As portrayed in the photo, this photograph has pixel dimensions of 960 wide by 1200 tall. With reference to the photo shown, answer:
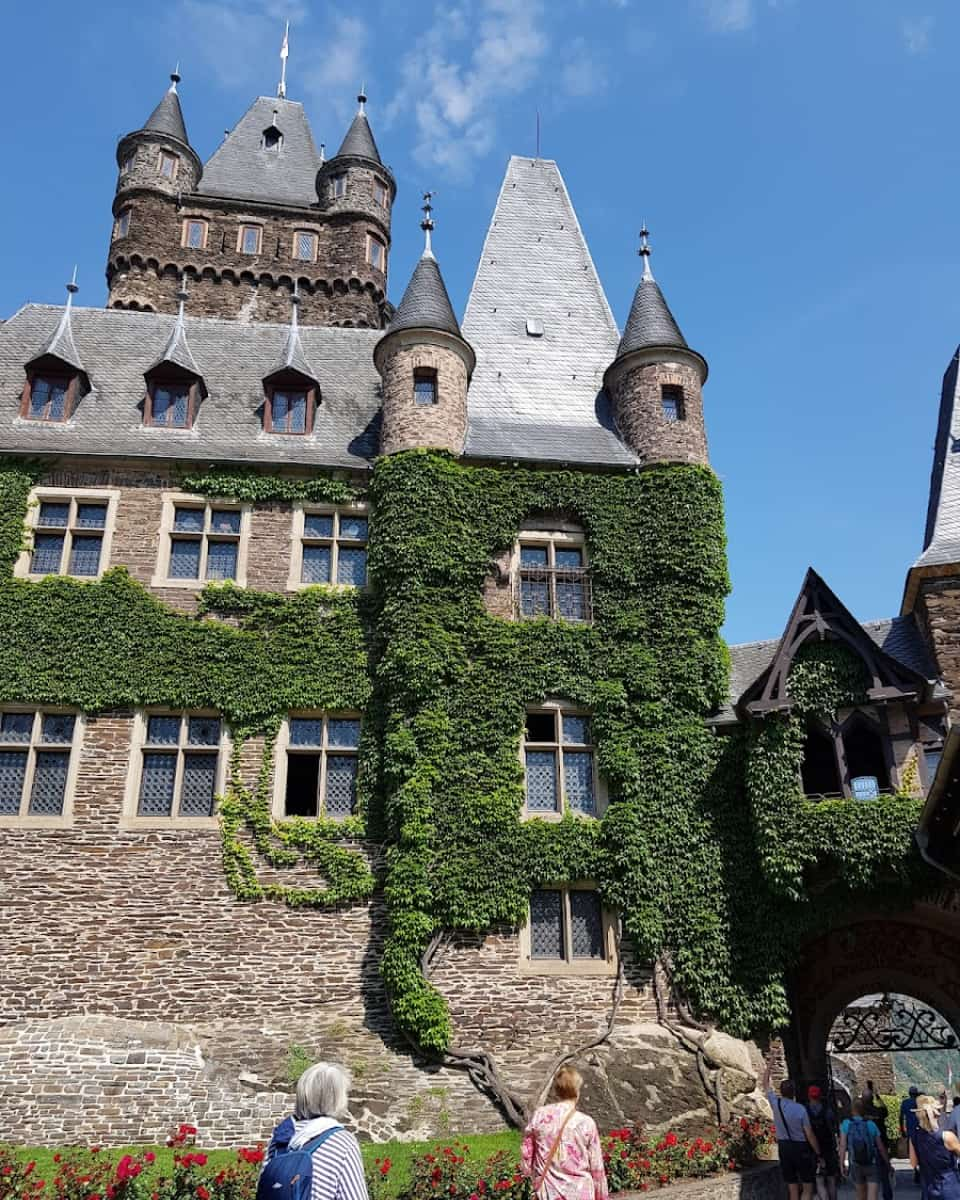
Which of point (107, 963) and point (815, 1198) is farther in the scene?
point (107, 963)

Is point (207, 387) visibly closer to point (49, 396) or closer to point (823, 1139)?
point (49, 396)

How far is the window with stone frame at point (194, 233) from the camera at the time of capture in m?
28.7

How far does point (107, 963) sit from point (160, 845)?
1.84 m

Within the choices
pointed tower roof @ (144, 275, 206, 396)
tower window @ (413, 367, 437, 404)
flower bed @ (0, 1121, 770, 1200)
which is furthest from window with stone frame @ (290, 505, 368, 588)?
flower bed @ (0, 1121, 770, 1200)

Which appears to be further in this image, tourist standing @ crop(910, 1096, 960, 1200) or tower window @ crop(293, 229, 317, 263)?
tower window @ crop(293, 229, 317, 263)

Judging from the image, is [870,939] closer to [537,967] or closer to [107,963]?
[537,967]

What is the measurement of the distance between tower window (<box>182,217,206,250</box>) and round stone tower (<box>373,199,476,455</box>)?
10.6 metres

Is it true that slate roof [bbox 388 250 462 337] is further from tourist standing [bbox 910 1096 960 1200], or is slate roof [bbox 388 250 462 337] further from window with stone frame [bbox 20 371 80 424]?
tourist standing [bbox 910 1096 960 1200]

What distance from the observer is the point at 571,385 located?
22625mm

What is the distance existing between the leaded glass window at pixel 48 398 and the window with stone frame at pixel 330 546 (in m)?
5.47

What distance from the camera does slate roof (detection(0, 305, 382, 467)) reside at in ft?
63.4

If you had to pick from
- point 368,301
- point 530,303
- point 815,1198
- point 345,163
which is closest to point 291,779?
point 815,1198

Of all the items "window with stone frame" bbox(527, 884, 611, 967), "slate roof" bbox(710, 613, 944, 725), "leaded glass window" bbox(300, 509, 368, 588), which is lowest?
"window with stone frame" bbox(527, 884, 611, 967)

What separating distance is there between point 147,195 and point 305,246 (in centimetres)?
460
